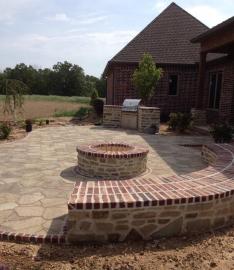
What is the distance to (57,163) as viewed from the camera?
7848 millimetres

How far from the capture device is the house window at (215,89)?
51.7 feet

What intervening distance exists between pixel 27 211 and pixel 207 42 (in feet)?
37.2

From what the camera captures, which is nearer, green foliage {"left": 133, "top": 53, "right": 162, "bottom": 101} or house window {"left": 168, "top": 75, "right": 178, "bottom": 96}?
green foliage {"left": 133, "top": 53, "right": 162, "bottom": 101}

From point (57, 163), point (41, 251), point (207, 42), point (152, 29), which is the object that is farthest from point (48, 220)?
point (152, 29)

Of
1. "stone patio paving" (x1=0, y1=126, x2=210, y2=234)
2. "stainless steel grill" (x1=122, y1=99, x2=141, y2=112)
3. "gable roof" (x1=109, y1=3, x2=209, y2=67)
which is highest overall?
"gable roof" (x1=109, y1=3, x2=209, y2=67)

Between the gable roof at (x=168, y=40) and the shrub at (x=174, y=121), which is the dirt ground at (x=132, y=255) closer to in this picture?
the shrub at (x=174, y=121)

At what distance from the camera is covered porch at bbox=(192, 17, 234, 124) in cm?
1218

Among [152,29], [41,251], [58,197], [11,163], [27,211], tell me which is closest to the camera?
[41,251]

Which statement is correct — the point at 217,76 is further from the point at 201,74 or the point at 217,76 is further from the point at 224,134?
the point at 224,134

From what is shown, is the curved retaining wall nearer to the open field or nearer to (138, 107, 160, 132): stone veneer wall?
(138, 107, 160, 132): stone veneer wall

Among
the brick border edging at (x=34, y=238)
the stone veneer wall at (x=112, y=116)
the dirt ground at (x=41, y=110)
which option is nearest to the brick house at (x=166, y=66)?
the stone veneer wall at (x=112, y=116)

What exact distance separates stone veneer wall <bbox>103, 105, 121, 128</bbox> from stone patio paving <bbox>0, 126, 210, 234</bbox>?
263cm

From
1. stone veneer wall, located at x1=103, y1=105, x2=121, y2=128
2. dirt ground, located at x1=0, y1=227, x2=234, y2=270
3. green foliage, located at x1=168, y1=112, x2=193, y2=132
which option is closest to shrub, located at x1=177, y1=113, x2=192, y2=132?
green foliage, located at x1=168, y1=112, x2=193, y2=132

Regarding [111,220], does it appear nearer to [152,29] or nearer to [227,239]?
[227,239]
